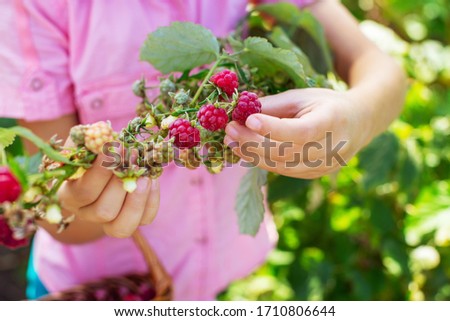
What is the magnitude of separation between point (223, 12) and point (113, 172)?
0.37 meters

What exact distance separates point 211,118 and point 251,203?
0.53 ft

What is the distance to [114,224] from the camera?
50 centimetres

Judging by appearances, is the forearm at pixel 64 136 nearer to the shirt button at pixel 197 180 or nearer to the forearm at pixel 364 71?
the shirt button at pixel 197 180

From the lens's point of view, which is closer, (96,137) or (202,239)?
(96,137)

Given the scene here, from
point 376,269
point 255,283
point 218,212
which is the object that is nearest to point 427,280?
point 376,269

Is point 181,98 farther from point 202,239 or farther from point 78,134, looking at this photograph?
point 202,239

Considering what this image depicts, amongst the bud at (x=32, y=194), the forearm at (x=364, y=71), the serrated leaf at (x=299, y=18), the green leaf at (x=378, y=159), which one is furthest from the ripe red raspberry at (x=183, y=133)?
the green leaf at (x=378, y=159)

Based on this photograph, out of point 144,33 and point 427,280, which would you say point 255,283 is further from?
point 144,33

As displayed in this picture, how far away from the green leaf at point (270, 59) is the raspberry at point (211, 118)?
0.10 metres

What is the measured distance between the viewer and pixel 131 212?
1.59 ft

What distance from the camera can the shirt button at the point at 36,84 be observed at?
0.67 metres

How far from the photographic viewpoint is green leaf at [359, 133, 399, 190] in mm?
1013

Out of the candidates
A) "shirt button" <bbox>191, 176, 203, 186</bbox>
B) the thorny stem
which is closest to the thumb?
the thorny stem

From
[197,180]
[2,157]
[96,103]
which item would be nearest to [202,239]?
[197,180]
